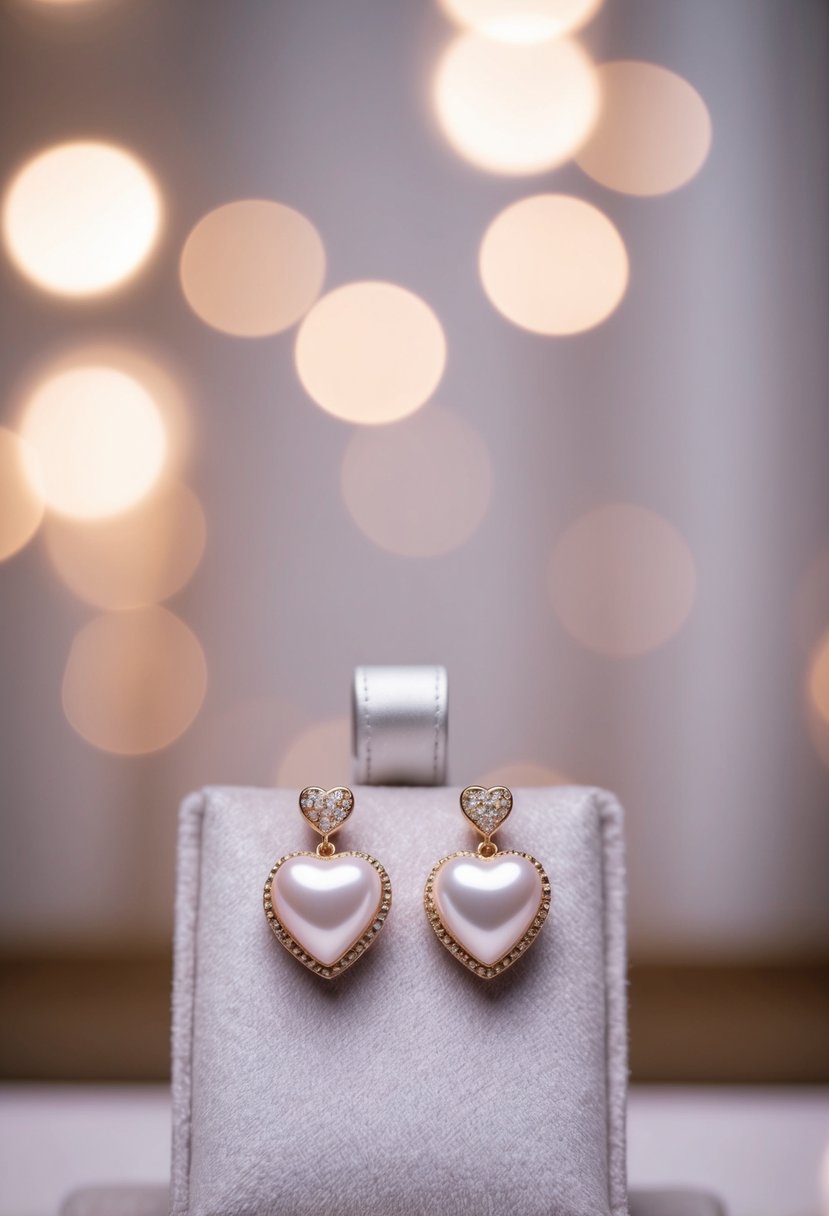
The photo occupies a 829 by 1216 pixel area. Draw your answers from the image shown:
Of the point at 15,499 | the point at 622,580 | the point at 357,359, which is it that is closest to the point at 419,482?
the point at 357,359

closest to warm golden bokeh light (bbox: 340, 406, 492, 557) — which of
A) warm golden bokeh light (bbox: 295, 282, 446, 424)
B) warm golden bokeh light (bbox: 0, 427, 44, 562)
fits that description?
warm golden bokeh light (bbox: 295, 282, 446, 424)

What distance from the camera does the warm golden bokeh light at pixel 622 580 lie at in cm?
108

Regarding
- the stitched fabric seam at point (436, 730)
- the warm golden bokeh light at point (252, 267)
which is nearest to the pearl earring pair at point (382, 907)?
the stitched fabric seam at point (436, 730)

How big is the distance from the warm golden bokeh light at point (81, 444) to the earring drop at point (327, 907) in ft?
2.00

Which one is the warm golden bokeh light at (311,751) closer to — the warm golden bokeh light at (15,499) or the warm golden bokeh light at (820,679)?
the warm golden bokeh light at (15,499)

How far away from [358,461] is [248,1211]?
0.75 metres

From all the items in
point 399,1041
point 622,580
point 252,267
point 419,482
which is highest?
point 252,267

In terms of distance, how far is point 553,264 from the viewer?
42.8 inches

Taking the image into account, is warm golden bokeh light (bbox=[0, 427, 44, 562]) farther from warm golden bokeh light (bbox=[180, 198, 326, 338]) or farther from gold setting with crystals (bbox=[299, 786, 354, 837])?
gold setting with crystals (bbox=[299, 786, 354, 837])

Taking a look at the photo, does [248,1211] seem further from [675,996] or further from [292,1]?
[292,1]

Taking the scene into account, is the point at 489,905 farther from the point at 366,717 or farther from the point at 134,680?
the point at 134,680

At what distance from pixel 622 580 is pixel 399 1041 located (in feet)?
2.05

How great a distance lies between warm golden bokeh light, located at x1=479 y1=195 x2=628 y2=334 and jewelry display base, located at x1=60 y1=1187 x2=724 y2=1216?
888 millimetres

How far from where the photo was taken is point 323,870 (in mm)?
613
